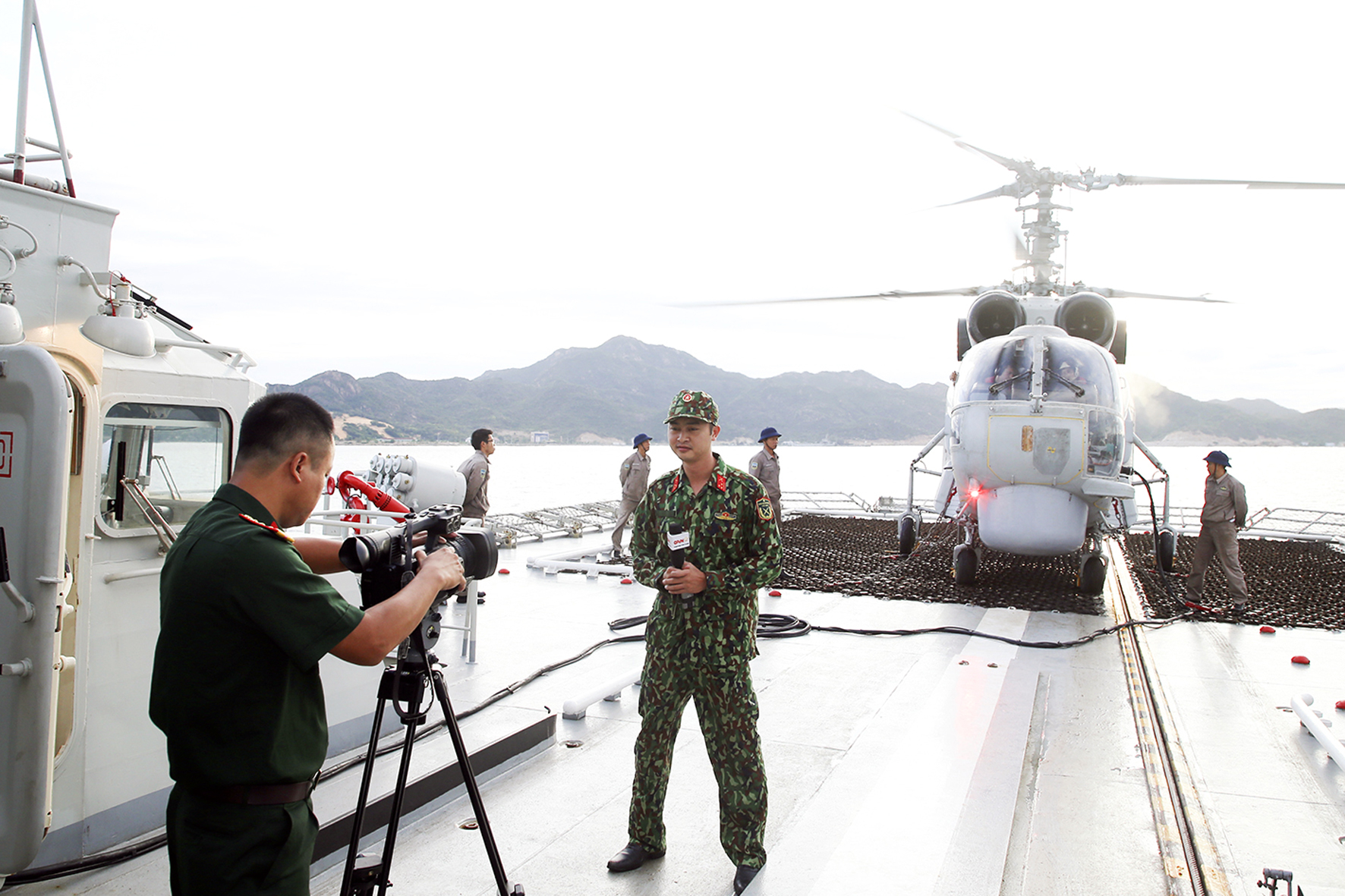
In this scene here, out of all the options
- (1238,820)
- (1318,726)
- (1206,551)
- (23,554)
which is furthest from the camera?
(1206,551)

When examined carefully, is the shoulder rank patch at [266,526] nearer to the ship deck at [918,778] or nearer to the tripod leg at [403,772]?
the tripod leg at [403,772]

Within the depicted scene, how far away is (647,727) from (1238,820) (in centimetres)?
305

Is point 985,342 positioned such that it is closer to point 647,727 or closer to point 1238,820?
point 1238,820

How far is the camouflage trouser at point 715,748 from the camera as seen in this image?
3.38 metres

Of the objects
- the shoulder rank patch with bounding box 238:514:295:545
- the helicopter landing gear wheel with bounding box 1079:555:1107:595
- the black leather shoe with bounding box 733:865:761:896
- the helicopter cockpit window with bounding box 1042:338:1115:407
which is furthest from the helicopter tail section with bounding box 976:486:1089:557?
the shoulder rank patch with bounding box 238:514:295:545

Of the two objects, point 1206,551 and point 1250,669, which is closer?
point 1250,669

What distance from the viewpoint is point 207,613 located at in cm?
187

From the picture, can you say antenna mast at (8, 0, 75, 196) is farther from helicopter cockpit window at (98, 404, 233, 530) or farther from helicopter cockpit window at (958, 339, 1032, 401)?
helicopter cockpit window at (958, 339, 1032, 401)

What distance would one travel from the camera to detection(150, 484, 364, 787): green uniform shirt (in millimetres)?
1855

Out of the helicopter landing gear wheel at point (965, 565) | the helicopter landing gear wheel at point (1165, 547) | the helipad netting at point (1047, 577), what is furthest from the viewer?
the helicopter landing gear wheel at point (965, 565)

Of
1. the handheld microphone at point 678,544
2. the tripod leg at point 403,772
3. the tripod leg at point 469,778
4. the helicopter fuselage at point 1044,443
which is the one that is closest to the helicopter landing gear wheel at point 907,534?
the helicopter fuselage at point 1044,443

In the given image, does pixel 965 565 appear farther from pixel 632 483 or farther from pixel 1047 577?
pixel 632 483

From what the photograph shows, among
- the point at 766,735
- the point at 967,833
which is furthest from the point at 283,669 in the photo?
the point at 766,735

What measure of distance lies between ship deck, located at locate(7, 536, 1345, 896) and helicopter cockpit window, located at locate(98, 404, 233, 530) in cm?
150
